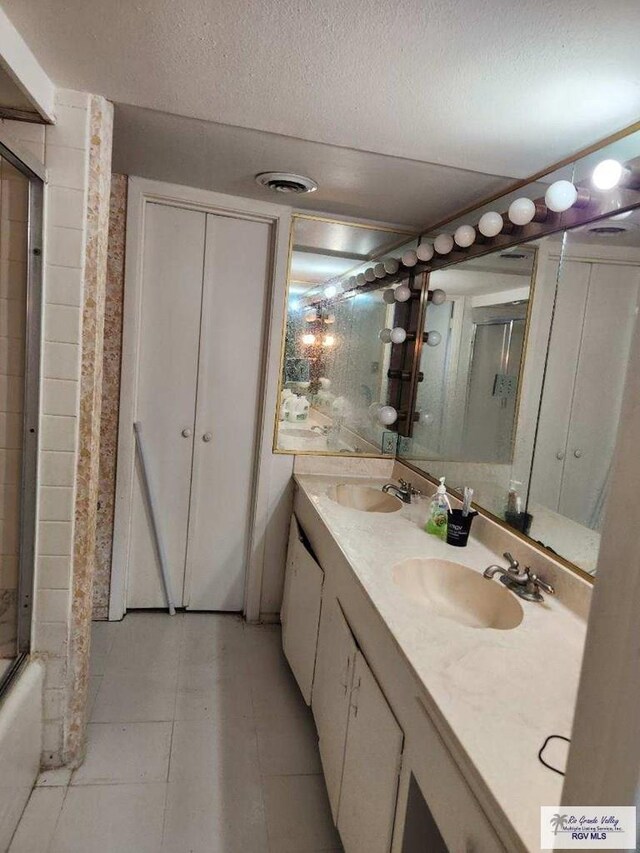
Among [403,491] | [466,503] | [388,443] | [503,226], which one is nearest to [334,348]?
[388,443]

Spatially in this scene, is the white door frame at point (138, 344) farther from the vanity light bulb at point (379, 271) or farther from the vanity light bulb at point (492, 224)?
the vanity light bulb at point (492, 224)

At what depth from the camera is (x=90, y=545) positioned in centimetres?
164

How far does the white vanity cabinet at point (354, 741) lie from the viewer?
3.70 feet

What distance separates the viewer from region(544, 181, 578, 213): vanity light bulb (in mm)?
1434

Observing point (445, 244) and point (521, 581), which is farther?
point (445, 244)

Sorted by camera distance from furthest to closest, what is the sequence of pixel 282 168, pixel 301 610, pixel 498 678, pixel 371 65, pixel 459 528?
1. pixel 301 610
2. pixel 282 168
3. pixel 459 528
4. pixel 371 65
5. pixel 498 678

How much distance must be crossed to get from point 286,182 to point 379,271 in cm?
73

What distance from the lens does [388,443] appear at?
2707mm

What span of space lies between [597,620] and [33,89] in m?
1.70

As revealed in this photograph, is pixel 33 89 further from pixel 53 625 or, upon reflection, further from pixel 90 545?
pixel 53 625

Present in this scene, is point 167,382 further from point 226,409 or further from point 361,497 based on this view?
point 361,497

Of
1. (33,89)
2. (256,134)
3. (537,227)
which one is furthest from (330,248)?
(33,89)

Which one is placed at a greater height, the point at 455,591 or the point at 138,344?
the point at 138,344

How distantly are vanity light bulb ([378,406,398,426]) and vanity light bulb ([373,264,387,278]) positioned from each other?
0.68 meters
